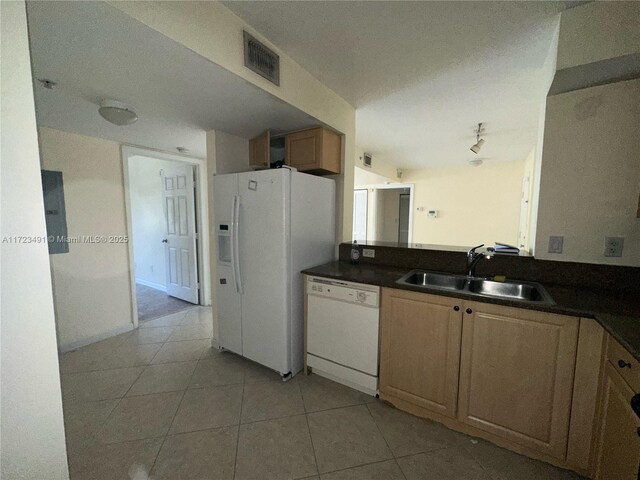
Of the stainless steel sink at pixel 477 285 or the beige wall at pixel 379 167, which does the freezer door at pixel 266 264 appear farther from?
the beige wall at pixel 379 167

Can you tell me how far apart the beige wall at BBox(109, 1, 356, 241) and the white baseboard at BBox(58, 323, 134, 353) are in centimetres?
287

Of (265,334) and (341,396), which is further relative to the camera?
(265,334)

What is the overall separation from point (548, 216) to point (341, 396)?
6.34 ft

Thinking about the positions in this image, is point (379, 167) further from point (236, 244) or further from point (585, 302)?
point (585, 302)

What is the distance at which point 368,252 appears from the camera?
2482 mm

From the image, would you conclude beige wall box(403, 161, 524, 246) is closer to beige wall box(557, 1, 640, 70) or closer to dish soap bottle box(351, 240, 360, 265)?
dish soap bottle box(351, 240, 360, 265)

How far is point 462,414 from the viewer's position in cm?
156

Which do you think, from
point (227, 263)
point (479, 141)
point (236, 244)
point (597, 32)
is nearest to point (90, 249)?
point (227, 263)

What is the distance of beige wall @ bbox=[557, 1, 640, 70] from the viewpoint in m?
1.26

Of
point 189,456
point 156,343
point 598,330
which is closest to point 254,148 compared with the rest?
point 156,343

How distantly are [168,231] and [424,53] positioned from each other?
13.2 ft

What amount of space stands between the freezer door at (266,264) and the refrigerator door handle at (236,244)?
0.03m

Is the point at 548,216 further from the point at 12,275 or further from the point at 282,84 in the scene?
the point at 12,275

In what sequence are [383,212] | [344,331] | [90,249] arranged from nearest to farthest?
[344,331]
[90,249]
[383,212]
